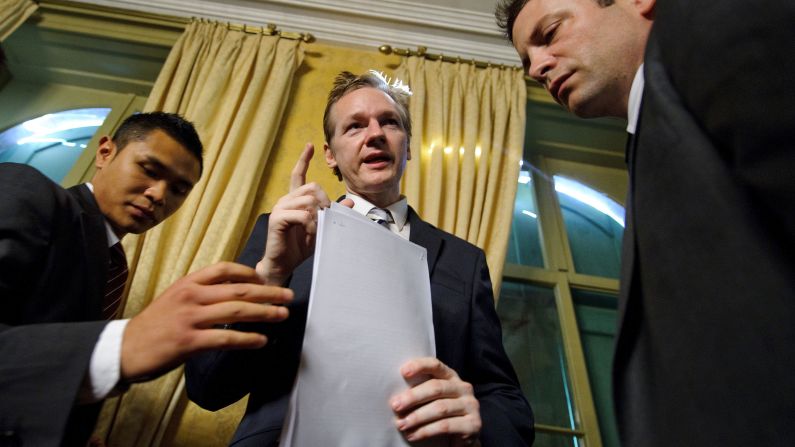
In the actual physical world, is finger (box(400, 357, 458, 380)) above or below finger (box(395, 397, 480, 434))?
above

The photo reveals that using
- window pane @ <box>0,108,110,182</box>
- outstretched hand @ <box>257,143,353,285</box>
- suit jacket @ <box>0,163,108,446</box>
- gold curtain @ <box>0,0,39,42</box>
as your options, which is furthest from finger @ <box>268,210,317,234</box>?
gold curtain @ <box>0,0,39,42</box>

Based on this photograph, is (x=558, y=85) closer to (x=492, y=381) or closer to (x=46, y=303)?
(x=492, y=381)

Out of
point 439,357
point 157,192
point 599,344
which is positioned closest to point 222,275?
point 439,357

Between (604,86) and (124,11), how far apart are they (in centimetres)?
249

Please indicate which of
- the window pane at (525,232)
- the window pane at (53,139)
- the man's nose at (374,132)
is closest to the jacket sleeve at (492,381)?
the man's nose at (374,132)

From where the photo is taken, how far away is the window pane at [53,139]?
2.00 m

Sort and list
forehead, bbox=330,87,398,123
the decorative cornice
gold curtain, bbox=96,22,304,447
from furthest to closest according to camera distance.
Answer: the decorative cornice
gold curtain, bbox=96,22,304,447
forehead, bbox=330,87,398,123

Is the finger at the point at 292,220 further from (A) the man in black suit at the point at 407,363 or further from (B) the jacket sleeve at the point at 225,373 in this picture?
(B) the jacket sleeve at the point at 225,373

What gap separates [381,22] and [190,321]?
2.31m

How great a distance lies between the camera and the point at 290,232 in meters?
0.64

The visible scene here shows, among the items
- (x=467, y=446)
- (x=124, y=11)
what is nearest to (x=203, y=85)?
(x=124, y=11)

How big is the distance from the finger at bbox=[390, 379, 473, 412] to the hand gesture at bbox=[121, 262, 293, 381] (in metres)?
0.18

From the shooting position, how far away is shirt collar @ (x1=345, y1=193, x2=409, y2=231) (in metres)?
0.95

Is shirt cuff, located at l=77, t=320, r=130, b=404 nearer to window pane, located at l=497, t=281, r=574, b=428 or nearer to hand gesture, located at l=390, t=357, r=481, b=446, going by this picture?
hand gesture, located at l=390, t=357, r=481, b=446
